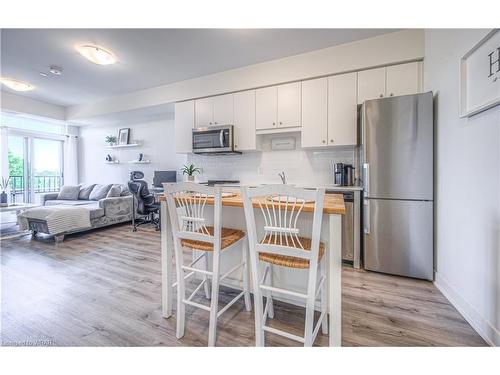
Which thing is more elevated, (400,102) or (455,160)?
(400,102)

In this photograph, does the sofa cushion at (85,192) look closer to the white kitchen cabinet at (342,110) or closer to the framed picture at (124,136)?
the framed picture at (124,136)

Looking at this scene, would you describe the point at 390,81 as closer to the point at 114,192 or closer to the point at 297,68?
the point at 297,68

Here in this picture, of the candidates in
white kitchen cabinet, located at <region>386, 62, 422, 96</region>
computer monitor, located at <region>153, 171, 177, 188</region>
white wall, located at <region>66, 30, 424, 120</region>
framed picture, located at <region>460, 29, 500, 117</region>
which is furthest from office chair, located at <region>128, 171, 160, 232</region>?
framed picture, located at <region>460, 29, 500, 117</region>

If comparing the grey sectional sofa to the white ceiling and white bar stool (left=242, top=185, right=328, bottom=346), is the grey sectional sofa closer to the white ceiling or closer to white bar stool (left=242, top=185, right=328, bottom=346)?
the white ceiling

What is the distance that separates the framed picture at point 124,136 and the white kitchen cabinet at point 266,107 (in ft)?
11.9

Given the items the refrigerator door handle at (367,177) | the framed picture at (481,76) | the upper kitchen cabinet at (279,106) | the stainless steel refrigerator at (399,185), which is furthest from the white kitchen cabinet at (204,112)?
the framed picture at (481,76)

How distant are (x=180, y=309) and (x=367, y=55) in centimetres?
326

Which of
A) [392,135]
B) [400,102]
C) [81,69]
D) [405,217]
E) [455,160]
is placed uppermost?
[81,69]

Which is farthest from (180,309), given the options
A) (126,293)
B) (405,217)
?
(405,217)

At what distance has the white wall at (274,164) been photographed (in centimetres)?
328

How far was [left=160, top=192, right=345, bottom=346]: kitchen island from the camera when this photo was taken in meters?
1.26

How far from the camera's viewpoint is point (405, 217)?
2.31 m

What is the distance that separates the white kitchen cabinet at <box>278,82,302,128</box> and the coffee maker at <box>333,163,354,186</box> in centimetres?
81
